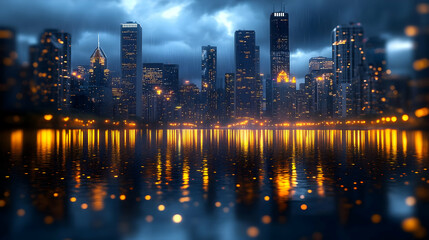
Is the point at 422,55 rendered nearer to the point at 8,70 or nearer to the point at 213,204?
the point at 213,204

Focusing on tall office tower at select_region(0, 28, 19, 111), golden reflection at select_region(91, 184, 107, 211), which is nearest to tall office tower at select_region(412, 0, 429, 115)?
golden reflection at select_region(91, 184, 107, 211)

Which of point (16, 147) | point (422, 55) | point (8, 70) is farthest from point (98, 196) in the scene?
point (8, 70)

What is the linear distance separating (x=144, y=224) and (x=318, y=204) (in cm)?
607

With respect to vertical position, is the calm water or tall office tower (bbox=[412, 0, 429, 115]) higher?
tall office tower (bbox=[412, 0, 429, 115])

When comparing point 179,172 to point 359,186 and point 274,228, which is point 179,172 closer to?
point 359,186

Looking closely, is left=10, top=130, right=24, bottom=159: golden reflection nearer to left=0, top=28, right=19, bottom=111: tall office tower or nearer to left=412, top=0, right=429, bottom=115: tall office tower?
left=412, top=0, right=429, bottom=115: tall office tower

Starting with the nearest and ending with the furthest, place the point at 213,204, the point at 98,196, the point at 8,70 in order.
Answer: the point at 213,204 < the point at 98,196 < the point at 8,70

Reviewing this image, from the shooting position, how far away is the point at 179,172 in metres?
23.5

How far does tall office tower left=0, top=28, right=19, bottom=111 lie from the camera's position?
115 m

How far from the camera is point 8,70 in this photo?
12744 centimetres

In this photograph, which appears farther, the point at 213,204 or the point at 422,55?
the point at 422,55

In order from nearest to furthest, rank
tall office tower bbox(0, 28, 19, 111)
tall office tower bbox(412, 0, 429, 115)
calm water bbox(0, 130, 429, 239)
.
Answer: calm water bbox(0, 130, 429, 239) < tall office tower bbox(412, 0, 429, 115) < tall office tower bbox(0, 28, 19, 111)

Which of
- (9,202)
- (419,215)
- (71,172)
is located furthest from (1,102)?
(419,215)

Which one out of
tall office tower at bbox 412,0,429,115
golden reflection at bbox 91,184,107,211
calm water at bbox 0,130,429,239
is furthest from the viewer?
tall office tower at bbox 412,0,429,115
